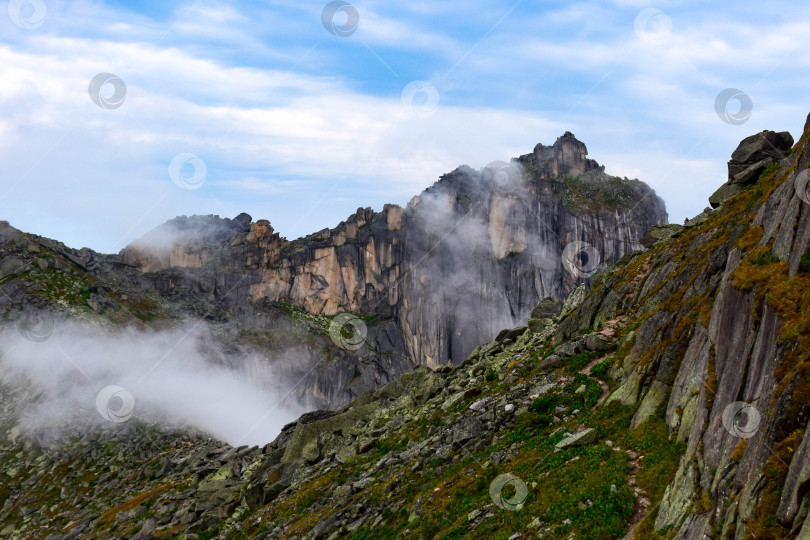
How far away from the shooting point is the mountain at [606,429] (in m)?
14.5

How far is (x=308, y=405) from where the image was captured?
18050 centimetres

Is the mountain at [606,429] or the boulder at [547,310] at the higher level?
the boulder at [547,310]

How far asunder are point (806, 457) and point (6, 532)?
360 ft

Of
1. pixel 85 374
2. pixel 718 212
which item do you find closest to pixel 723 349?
pixel 718 212

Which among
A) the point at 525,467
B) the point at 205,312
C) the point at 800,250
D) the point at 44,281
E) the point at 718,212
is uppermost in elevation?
the point at 44,281

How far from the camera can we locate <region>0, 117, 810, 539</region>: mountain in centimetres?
1446

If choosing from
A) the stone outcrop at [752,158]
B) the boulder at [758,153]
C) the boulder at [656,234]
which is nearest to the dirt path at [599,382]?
the stone outcrop at [752,158]

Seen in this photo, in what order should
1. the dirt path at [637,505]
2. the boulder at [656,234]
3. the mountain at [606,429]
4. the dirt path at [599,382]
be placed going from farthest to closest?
1. the boulder at [656,234]
2. the dirt path at [599,382]
3. the dirt path at [637,505]
4. the mountain at [606,429]

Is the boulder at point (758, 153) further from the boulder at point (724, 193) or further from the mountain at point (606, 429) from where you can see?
the boulder at point (724, 193)

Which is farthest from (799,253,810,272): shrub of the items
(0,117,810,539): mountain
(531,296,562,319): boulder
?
(531,296,562,319): boulder

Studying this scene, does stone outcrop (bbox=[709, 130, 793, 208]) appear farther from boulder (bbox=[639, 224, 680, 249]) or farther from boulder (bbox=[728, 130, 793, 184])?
boulder (bbox=[639, 224, 680, 249])

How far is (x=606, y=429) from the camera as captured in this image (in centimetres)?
2598

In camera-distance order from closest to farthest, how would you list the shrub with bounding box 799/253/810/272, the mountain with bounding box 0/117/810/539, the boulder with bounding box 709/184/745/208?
1. the mountain with bounding box 0/117/810/539
2. the shrub with bounding box 799/253/810/272
3. the boulder with bounding box 709/184/745/208

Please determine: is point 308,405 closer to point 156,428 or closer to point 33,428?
point 156,428
